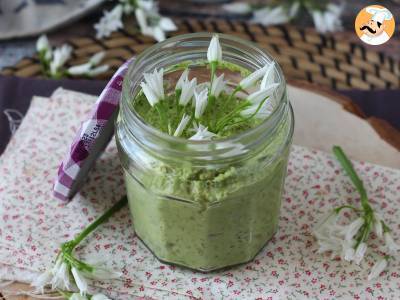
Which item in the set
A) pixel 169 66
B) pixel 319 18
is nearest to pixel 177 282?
pixel 169 66

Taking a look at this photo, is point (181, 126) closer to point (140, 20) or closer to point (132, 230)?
point (132, 230)

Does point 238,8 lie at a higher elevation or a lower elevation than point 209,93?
lower

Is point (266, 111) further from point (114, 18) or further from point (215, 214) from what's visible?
point (114, 18)

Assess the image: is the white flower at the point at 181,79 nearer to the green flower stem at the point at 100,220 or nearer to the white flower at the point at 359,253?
the green flower stem at the point at 100,220

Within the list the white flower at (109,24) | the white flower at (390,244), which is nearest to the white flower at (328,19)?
the white flower at (109,24)

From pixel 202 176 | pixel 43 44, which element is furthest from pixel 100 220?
pixel 43 44

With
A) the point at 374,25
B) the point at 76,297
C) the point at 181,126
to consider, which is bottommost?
the point at 76,297
